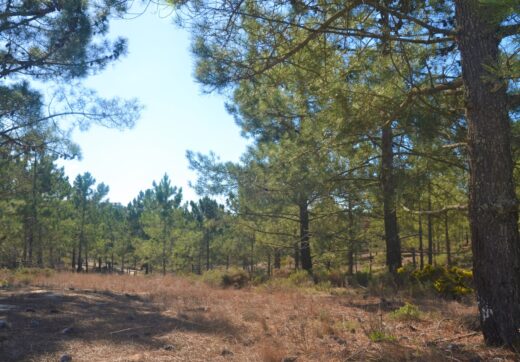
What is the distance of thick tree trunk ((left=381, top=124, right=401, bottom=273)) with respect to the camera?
7.37 meters

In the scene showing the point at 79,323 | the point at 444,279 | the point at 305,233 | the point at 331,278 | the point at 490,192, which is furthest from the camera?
the point at 305,233

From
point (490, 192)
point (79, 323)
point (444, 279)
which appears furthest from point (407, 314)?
point (79, 323)

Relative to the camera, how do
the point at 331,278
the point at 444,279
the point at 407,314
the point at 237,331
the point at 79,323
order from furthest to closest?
the point at 331,278 < the point at 444,279 < the point at 407,314 < the point at 79,323 < the point at 237,331

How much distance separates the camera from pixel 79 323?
6.07 m

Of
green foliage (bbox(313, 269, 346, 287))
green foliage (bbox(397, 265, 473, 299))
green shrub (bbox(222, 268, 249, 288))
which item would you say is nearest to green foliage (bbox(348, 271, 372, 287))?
green foliage (bbox(313, 269, 346, 287))

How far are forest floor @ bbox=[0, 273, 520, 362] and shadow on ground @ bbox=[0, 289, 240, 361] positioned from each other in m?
0.01

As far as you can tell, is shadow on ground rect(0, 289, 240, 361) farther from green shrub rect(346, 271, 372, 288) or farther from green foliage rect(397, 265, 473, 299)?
green shrub rect(346, 271, 372, 288)

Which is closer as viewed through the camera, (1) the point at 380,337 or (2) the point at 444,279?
(1) the point at 380,337

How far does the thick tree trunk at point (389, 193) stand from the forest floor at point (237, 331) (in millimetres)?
1972

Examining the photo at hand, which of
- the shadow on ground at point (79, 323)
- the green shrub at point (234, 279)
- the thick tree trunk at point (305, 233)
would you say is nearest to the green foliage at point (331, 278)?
the thick tree trunk at point (305, 233)

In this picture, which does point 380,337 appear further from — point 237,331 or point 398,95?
point 398,95

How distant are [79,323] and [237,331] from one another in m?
2.30

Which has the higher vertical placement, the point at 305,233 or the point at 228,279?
the point at 305,233

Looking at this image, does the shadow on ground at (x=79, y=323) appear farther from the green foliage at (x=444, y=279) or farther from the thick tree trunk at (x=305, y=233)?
the thick tree trunk at (x=305, y=233)
